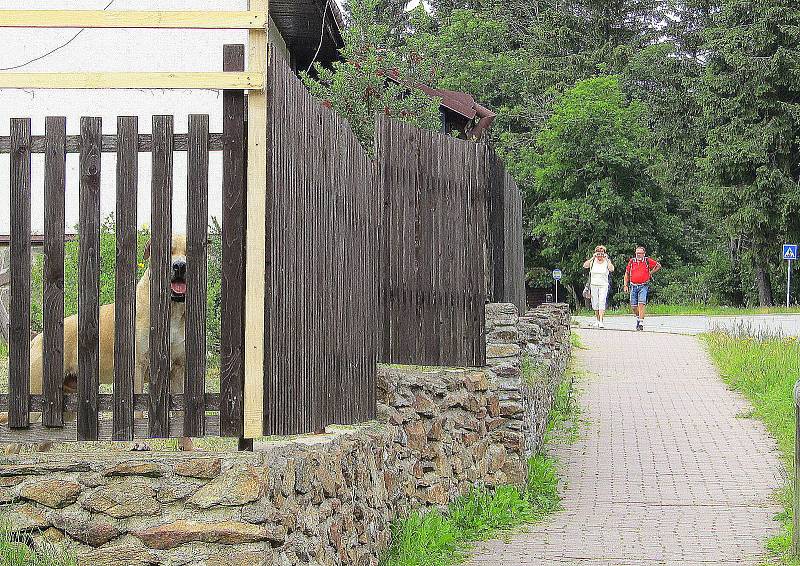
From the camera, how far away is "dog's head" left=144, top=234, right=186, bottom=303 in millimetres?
5348

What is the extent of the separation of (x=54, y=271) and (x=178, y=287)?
520 millimetres

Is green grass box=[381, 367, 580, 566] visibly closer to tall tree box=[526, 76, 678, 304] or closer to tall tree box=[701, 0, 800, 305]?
tall tree box=[701, 0, 800, 305]

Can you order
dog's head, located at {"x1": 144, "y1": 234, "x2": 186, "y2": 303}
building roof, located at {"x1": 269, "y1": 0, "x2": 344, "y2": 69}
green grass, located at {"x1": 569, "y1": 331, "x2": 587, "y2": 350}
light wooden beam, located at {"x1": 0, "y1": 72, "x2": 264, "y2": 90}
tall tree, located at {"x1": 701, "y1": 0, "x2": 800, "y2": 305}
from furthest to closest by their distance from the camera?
tall tree, located at {"x1": 701, "y1": 0, "x2": 800, "y2": 305}, green grass, located at {"x1": 569, "y1": 331, "x2": 587, "y2": 350}, building roof, located at {"x1": 269, "y1": 0, "x2": 344, "y2": 69}, dog's head, located at {"x1": 144, "y1": 234, "x2": 186, "y2": 303}, light wooden beam, located at {"x1": 0, "y1": 72, "x2": 264, "y2": 90}

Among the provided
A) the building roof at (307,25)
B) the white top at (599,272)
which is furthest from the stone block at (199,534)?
the white top at (599,272)

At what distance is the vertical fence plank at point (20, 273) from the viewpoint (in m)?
5.30

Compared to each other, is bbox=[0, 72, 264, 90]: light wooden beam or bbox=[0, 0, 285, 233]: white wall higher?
bbox=[0, 0, 285, 233]: white wall

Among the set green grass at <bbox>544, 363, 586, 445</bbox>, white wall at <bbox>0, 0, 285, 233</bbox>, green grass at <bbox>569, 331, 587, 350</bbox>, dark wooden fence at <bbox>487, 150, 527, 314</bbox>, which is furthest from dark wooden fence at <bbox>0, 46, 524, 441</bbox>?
green grass at <bbox>569, 331, 587, 350</bbox>

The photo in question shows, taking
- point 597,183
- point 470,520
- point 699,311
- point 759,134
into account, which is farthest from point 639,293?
point 597,183

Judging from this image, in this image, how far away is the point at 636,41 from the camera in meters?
58.2

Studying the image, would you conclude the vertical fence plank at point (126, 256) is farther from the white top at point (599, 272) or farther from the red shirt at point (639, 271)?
the red shirt at point (639, 271)

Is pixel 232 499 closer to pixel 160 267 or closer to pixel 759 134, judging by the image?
pixel 160 267

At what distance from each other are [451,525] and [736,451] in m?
5.22

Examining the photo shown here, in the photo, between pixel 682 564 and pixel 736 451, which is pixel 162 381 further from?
pixel 736 451

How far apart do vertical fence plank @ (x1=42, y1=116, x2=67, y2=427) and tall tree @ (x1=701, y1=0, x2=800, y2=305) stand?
137 ft
